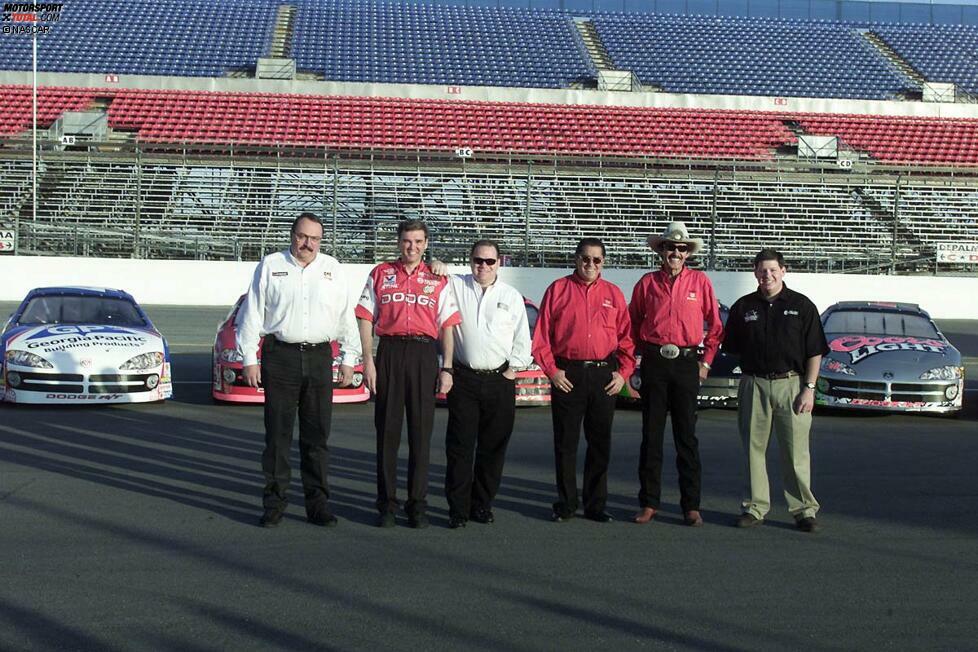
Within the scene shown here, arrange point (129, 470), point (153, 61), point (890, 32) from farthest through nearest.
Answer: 1. point (890, 32)
2. point (153, 61)
3. point (129, 470)

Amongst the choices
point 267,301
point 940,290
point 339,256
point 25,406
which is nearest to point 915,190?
point 940,290

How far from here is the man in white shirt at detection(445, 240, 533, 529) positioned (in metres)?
7.09

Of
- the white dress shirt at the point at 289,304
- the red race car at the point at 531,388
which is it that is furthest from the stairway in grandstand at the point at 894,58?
the white dress shirt at the point at 289,304

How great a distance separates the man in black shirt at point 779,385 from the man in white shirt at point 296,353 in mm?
2460

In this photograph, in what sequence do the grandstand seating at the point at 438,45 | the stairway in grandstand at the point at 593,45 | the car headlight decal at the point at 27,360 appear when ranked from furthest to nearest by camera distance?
1. the stairway in grandstand at the point at 593,45
2. the grandstand seating at the point at 438,45
3. the car headlight decal at the point at 27,360

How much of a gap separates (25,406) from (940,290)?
71.1 ft

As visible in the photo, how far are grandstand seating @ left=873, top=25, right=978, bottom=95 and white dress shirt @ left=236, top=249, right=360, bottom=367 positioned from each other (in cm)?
4047

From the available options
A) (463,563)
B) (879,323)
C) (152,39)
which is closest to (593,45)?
(152,39)

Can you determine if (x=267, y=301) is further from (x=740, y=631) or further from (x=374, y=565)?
(x=740, y=631)

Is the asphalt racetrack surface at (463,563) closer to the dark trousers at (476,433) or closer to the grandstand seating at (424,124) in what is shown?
the dark trousers at (476,433)

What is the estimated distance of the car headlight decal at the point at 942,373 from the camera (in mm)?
12164

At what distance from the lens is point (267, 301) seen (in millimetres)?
7090

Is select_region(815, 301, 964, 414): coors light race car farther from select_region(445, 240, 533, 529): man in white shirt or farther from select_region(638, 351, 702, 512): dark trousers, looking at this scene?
select_region(445, 240, 533, 529): man in white shirt

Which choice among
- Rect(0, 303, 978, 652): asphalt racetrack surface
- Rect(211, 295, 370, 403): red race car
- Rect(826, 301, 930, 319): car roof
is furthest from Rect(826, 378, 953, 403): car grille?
Rect(211, 295, 370, 403): red race car
